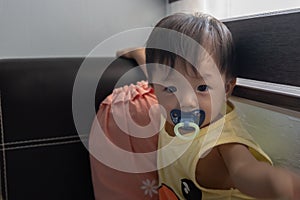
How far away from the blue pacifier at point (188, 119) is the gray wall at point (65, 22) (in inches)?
38.5

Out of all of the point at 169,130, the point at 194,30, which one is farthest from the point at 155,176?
the point at 194,30

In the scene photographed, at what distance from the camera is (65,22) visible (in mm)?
1560

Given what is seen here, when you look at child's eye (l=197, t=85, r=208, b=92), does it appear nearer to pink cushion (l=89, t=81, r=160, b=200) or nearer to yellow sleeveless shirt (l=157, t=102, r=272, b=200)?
yellow sleeveless shirt (l=157, t=102, r=272, b=200)

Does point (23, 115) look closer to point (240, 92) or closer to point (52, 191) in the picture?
point (52, 191)

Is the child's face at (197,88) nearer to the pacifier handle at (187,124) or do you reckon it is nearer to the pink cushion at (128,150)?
the pacifier handle at (187,124)

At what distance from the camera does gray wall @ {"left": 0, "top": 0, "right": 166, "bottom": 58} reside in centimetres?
151

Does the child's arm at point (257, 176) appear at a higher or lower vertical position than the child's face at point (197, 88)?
lower

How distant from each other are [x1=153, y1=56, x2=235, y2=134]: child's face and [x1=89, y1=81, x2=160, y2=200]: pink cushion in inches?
8.6

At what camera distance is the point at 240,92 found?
34.2 inches

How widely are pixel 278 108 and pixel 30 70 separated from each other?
641 millimetres

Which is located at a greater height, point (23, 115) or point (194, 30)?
point (194, 30)

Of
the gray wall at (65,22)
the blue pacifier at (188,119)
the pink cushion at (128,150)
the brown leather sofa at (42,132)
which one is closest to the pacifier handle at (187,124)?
the blue pacifier at (188,119)

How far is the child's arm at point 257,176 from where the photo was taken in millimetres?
509

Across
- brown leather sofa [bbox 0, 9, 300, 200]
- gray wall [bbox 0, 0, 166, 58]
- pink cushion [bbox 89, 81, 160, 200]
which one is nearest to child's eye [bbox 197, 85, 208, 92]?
pink cushion [bbox 89, 81, 160, 200]
